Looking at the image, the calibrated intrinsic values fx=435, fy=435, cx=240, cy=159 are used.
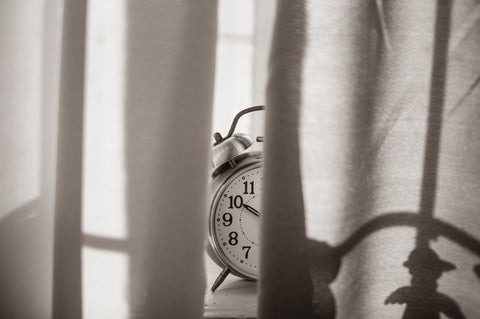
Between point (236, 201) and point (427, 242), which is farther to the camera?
point (236, 201)

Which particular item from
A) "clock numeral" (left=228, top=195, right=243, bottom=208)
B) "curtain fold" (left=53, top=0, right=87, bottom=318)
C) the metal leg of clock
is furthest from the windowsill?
"curtain fold" (left=53, top=0, right=87, bottom=318)

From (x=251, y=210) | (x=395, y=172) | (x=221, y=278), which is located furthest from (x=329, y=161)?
(x=221, y=278)

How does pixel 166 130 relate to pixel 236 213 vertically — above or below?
above

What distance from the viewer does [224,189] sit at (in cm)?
92

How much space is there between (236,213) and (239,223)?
2 centimetres

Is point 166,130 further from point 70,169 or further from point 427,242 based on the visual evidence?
point 427,242

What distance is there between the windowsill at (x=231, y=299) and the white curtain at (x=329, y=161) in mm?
154

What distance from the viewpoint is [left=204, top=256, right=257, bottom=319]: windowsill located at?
853 millimetres

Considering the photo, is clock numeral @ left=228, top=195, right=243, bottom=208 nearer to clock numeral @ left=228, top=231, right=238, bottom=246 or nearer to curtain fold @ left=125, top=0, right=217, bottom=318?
clock numeral @ left=228, top=231, right=238, bottom=246

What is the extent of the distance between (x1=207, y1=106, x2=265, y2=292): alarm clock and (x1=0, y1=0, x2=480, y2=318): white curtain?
182 mm

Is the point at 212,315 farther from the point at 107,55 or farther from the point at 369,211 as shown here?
the point at 107,55

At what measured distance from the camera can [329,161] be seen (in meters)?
→ 0.71

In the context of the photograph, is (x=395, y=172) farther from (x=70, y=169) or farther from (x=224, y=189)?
(x=70, y=169)

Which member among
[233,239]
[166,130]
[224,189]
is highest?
[166,130]
